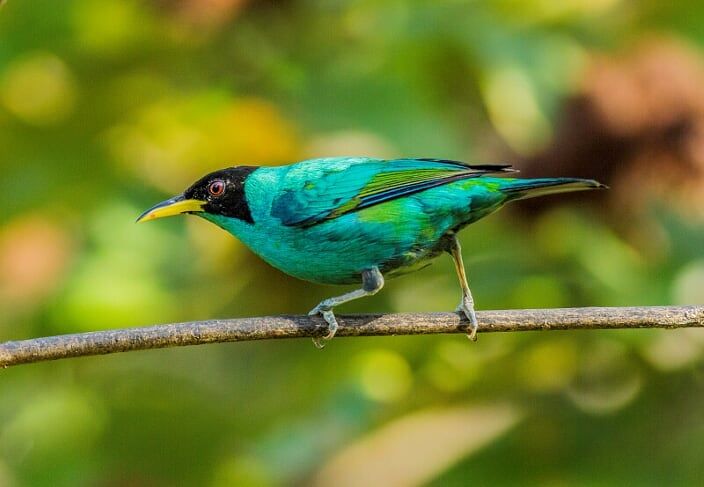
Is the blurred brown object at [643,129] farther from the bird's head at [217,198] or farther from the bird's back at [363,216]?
the bird's head at [217,198]

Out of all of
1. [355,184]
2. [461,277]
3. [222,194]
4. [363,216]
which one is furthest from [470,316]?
[222,194]

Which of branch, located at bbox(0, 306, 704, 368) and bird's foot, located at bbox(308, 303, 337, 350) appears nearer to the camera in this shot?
branch, located at bbox(0, 306, 704, 368)

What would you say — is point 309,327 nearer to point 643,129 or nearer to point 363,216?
point 363,216

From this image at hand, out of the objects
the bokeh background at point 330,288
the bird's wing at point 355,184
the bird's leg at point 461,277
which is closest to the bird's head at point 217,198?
the bird's wing at point 355,184

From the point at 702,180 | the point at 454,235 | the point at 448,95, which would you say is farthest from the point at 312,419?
the point at 702,180

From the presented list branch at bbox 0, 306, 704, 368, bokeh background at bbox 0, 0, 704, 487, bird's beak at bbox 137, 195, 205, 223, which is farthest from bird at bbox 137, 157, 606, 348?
branch at bbox 0, 306, 704, 368

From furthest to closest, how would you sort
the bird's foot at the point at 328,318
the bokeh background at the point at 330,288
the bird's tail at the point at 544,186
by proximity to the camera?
the bokeh background at the point at 330,288 → the bird's tail at the point at 544,186 → the bird's foot at the point at 328,318

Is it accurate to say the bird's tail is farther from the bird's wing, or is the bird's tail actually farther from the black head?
the black head
